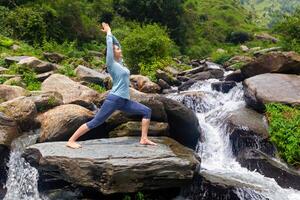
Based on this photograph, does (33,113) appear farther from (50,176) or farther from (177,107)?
(177,107)

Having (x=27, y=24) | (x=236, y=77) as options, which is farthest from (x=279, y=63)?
(x=27, y=24)

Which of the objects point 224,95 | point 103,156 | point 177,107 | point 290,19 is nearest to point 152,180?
point 103,156

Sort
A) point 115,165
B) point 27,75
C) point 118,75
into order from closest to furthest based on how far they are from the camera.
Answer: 1. point 115,165
2. point 118,75
3. point 27,75

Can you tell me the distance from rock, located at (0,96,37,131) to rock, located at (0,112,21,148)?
31 centimetres

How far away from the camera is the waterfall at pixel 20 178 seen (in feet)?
35.4

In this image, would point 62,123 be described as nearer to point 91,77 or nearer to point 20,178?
point 20,178

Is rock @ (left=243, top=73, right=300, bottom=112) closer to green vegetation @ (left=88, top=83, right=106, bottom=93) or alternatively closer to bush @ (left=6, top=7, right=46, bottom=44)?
green vegetation @ (left=88, top=83, right=106, bottom=93)

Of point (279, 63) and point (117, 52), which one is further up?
point (279, 63)

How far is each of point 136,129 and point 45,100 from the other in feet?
11.9

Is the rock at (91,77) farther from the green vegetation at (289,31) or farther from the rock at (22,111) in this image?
the green vegetation at (289,31)

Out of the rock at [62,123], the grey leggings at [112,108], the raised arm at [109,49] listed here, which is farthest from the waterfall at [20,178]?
the raised arm at [109,49]

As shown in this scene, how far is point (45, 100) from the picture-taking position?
1355cm

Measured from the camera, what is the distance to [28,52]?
77.7 feet

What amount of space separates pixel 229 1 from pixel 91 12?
5422 centimetres
